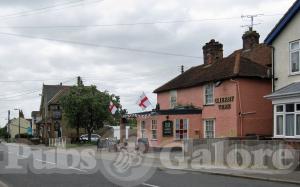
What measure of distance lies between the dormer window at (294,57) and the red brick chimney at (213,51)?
12016mm

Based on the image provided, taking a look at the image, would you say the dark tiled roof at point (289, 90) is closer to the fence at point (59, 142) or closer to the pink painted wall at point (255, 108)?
the pink painted wall at point (255, 108)

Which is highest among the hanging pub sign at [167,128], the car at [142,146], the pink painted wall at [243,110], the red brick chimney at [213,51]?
the red brick chimney at [213,51]

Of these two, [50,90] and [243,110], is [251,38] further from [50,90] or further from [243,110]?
[50,90]

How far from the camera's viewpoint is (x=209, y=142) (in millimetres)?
24797

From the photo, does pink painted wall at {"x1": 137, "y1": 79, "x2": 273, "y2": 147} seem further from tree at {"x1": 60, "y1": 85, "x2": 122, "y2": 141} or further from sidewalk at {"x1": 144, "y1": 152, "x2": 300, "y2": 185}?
tree at {"x1": 60, "y1": 85, "x2": 122, "y2": 141}

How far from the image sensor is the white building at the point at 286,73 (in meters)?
24.5

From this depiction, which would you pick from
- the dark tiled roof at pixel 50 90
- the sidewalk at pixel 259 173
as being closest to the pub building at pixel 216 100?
the sidewalk at pixel 259 173

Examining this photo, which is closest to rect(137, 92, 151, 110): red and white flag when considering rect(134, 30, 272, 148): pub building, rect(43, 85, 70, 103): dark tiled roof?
rect(134, 30, 272, 148): pub building

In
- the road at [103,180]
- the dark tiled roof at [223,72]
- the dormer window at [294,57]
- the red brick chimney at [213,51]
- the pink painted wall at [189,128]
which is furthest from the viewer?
the red brick chimney at [213,51]

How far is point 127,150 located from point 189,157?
1080 centimetres

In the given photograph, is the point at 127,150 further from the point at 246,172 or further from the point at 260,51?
the point at 246,172

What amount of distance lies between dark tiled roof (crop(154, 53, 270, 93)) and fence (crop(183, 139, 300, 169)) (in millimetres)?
7894

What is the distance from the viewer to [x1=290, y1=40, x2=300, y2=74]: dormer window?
26406 mm

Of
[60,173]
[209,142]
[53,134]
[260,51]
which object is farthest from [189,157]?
[53,134]
